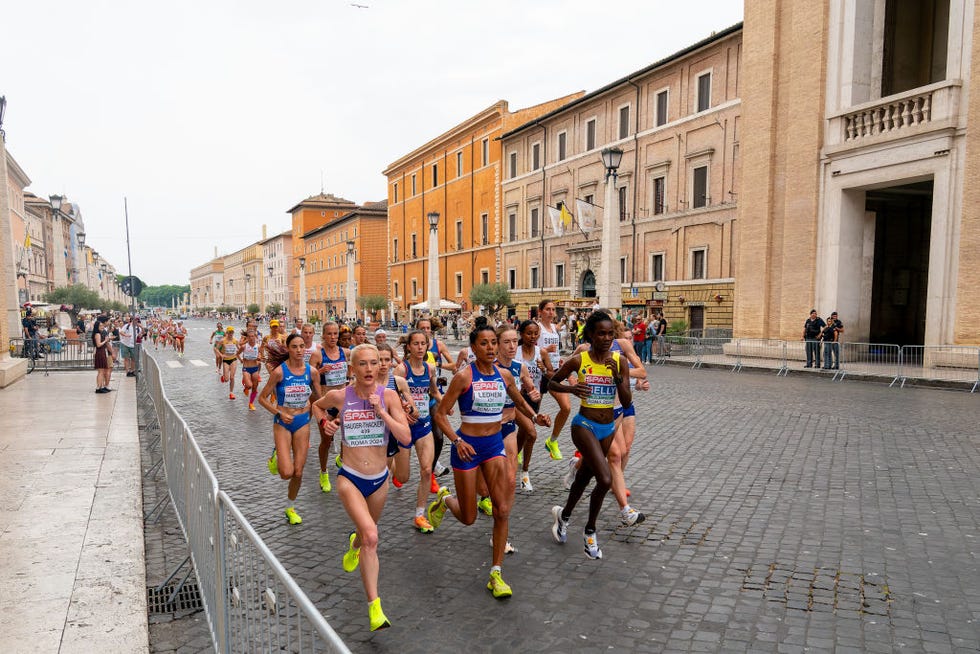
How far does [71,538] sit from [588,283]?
119ft

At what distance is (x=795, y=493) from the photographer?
6621 mm

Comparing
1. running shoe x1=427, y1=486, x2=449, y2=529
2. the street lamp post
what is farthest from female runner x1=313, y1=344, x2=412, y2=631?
the street lamp post

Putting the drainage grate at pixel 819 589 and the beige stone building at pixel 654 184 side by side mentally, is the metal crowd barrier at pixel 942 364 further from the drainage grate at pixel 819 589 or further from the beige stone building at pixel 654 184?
the drainage grate at pixel 819 589

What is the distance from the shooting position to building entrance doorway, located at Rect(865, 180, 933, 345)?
24.4 meters

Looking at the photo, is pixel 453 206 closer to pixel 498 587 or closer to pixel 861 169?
pixel 861 169

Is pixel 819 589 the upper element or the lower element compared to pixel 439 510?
lower

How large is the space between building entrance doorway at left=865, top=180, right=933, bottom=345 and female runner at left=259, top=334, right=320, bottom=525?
23882 millimetres

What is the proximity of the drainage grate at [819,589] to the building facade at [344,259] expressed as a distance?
6198cm

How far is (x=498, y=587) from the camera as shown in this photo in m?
4.34

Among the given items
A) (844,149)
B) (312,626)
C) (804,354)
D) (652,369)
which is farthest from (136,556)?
(844,149)

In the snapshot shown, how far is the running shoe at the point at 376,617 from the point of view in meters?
3.89

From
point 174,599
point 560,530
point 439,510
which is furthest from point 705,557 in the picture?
point 174,599

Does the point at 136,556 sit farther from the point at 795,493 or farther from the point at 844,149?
the point at 844,149

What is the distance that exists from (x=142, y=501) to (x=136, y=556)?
176 cm
